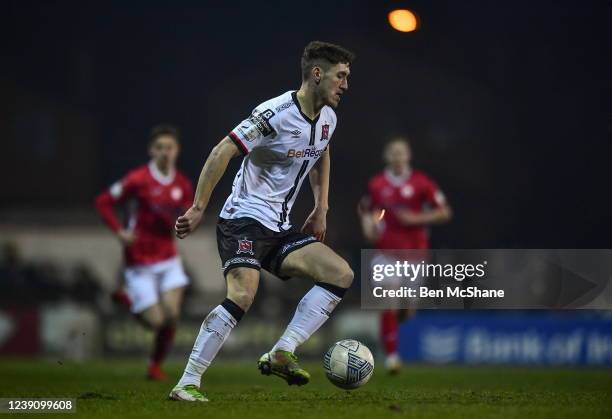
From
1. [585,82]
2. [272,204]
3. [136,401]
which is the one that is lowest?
[136,401]

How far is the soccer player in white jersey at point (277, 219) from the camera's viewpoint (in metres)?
6.64

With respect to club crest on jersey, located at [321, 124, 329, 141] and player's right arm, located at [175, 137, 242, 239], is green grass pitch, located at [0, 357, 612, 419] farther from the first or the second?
club crest on jersey, located at [321, 124, 329, 141]

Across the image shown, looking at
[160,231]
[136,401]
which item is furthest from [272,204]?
[160,231]

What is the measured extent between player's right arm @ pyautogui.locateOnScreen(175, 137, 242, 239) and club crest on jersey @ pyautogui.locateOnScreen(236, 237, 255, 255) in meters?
0.39

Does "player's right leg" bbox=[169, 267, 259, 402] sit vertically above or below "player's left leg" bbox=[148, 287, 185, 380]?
below

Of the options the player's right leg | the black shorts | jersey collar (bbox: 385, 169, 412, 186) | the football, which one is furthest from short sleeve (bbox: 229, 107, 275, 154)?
jersey collar (bbox: 385, 169, 412, 186)

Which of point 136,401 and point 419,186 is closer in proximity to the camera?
point 136,401

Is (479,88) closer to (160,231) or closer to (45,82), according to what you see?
(45,82)

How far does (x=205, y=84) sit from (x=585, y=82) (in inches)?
416

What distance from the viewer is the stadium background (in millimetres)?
15719

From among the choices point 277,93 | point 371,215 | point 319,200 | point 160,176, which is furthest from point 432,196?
point 277,93

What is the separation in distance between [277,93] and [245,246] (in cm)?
1787

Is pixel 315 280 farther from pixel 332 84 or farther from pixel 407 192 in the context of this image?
pixel 407 192

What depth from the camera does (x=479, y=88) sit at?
23.8 m
